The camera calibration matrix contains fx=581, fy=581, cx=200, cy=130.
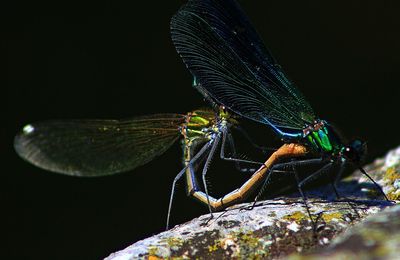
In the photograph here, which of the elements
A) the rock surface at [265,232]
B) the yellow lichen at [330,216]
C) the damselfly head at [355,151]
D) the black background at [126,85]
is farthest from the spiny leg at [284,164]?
the black background at [126,85]

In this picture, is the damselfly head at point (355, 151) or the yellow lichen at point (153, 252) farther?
the damselfly head at point (355, 151)

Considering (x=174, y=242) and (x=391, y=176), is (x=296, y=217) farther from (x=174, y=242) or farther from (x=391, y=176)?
(x=391, y=176)

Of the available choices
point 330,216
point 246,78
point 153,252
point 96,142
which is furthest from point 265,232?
point 96,142

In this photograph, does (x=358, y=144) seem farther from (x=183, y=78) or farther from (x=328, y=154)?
(x=183, y=78)

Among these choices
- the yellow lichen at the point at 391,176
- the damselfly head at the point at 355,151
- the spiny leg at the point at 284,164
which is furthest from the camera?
the yellow lichen at the point at 391,176

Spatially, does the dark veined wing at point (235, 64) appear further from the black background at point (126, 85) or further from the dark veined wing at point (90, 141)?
the black background at point (126, 85)

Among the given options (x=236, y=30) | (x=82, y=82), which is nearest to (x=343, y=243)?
(x=236, y=30)

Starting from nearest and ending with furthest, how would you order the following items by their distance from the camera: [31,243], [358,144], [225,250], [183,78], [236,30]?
[225,250]
[358,144]
[236,30]
[31,243]
[183,78]
